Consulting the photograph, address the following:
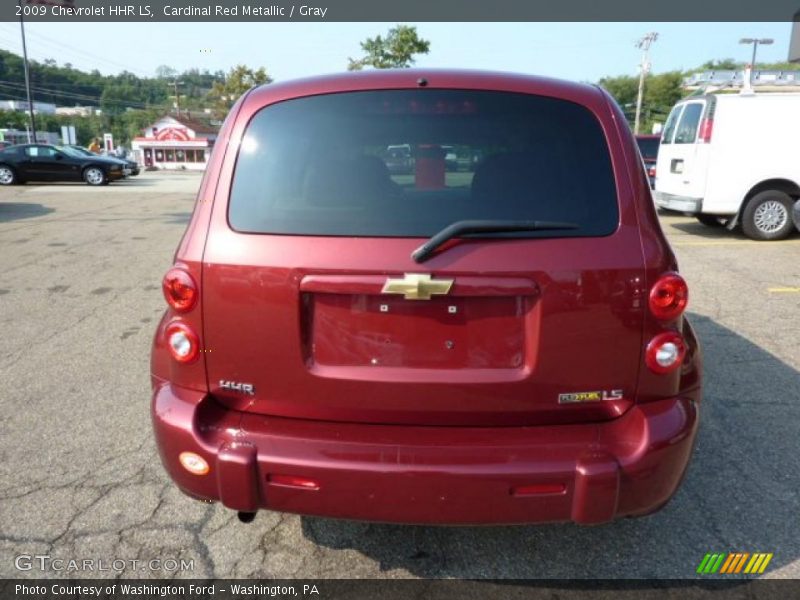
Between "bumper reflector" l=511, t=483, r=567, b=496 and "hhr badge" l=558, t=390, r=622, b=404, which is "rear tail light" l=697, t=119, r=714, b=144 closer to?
"hhr badge" l=558, t=390, r=622, b=404

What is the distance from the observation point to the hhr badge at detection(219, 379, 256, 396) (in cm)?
210

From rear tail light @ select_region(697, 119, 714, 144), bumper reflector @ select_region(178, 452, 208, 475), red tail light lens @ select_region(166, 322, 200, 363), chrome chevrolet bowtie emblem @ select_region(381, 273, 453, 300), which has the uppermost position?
rear tail light @ select_region(697, 119, 714, 144)

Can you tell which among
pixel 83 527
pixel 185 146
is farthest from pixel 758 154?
pixel 185 146

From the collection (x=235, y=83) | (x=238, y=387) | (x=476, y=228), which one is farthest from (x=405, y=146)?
(x=235, y=83)

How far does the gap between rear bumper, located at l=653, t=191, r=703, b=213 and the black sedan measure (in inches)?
804

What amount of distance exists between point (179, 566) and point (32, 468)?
120 centimetres

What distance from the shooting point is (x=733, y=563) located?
2.42 meters

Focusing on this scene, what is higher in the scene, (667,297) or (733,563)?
(667,297)

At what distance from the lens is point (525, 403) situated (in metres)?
2.04

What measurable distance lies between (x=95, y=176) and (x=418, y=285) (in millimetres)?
24769

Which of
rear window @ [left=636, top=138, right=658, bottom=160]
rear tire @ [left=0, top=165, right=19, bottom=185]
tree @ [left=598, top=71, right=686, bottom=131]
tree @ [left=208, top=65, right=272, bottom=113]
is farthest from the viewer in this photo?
tree @ [left=598, top=71, right=686, bottom=131]

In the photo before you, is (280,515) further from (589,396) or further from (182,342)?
(589,396)

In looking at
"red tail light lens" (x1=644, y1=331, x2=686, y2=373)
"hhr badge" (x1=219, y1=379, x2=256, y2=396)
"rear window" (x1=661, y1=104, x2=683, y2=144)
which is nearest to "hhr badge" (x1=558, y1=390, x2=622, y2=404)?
"red tail light lens" (x1=644, y1=331, x2=686, y2=373)

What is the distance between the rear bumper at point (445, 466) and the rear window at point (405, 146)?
2.25 ft
